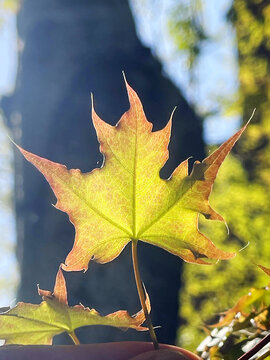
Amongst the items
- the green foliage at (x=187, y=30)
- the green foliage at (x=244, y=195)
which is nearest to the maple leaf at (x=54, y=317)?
the green foliage at (x=244, y=195)

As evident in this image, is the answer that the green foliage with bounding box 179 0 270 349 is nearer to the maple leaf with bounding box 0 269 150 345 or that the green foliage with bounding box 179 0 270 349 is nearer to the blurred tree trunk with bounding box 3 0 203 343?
the blurred tree trunk with bounding box 3 0 203 343

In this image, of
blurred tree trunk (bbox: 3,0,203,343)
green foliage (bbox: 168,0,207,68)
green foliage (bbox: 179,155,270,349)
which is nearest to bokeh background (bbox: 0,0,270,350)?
blurred tree trunk (bbox: 3,0,203,343)

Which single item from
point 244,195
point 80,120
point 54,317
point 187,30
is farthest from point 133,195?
point 187,30

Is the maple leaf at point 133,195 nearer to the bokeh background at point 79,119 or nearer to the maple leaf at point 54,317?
the maple leaf at point 54,317

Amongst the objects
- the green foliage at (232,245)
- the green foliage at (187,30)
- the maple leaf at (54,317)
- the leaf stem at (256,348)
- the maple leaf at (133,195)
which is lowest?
the green foliage at (232,245)

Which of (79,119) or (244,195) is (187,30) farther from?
(79,119)

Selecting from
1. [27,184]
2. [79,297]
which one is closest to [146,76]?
[27,184]
